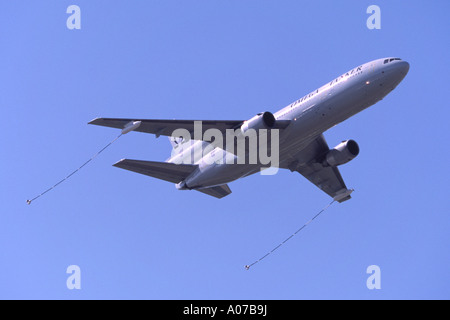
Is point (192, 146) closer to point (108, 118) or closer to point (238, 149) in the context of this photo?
point (238, 149)

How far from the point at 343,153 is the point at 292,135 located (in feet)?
25.3

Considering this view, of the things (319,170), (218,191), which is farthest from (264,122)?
(319,170)

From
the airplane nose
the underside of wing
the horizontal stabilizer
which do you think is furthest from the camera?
the underside of wing

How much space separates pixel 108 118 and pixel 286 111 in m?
11.9

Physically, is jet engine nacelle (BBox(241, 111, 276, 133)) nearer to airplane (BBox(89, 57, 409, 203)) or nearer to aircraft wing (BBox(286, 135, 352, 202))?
airplane (BBox(89, 57, 409, 203))

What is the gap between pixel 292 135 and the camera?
160ft

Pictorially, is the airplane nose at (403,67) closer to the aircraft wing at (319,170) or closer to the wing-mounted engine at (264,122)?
the wing-mounted engine at (264,122)

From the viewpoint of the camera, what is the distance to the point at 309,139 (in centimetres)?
5022

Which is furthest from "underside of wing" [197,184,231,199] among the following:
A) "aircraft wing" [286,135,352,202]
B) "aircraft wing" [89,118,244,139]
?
"aircraft wing" [89,118,244,139]

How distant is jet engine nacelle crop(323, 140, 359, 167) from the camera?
55062mm

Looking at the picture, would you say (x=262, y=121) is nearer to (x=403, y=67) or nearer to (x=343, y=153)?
(x=403, y=67)

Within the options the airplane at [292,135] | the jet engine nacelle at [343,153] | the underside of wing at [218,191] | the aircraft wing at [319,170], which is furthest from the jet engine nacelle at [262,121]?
the underside of wing at [218,191]

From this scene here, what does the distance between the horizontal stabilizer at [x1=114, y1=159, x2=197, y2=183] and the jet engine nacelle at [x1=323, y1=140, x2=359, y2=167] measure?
34.4 feet

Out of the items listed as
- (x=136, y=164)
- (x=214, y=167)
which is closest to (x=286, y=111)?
(x=214, y=167)
